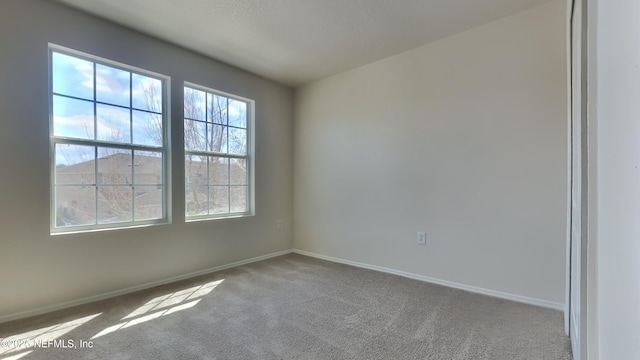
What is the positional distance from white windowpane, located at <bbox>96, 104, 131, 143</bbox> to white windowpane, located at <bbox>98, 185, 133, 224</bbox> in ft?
1.52

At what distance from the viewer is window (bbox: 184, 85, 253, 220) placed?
3213 mm

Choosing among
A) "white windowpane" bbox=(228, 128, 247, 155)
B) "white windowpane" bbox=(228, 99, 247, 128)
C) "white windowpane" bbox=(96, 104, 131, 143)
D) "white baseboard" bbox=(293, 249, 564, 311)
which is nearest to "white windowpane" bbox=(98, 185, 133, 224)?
"white windowpane" bbox=(96, 104, 131, 143)

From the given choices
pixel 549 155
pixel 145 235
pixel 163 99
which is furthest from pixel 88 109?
pixel 549 155

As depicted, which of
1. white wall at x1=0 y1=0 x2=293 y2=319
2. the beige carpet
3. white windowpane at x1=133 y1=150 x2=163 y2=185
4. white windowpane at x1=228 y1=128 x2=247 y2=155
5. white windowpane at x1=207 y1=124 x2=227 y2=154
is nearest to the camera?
the beige carpet

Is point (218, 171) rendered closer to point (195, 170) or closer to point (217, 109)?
point (195, 170)

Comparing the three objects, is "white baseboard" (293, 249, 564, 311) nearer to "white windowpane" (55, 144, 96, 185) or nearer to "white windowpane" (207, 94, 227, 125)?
"white windowpane" (207, 94, 227, 125)

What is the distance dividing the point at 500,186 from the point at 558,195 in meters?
0.41

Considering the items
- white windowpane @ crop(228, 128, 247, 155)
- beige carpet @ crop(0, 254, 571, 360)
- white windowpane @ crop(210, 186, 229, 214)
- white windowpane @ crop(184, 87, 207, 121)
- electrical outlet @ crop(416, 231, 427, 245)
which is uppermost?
white windowpane @ crop(184, 87, 207, 121)

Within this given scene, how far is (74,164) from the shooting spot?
8.04ft

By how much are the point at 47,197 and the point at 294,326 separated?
2.20m

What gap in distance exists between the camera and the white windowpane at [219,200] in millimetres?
3436

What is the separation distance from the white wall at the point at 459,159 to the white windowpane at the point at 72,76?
8.30 ft

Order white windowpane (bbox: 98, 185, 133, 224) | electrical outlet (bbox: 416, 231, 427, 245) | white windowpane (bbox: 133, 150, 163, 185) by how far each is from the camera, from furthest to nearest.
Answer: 1. electrical outlet (bbox: 416, 231, 427, 245)
2. white windowpane (bbox: 133, 150, 163, 185)
3. white windowpane (bbox: 98, 185, 133, 224)

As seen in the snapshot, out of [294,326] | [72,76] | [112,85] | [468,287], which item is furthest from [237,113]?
[468,287]
